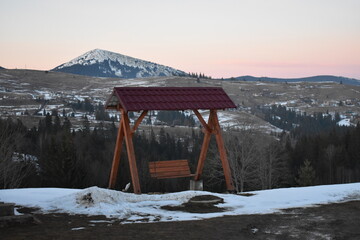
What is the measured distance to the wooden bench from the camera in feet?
58.6

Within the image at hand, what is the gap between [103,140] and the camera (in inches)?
3952

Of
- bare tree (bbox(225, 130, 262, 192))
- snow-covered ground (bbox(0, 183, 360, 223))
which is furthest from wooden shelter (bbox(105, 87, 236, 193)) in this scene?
bare tree (bbox(225, 130, 262, 192))

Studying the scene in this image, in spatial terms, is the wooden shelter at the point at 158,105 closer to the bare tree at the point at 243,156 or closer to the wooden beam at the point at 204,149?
the wooden beam at the point at 204,149

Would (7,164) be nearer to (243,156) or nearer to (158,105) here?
(243,156)

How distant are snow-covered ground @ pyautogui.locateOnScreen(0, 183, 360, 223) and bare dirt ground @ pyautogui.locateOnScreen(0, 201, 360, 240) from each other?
77cm

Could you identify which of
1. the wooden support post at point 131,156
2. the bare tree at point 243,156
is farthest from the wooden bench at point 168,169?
the bare tree at point 243,156

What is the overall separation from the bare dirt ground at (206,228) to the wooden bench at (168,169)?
18.4 feet

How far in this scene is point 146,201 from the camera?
586 inches

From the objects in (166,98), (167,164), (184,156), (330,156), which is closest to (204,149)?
(167,164)

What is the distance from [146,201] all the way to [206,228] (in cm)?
417

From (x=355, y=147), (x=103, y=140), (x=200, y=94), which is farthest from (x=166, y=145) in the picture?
(x=200, y=94)

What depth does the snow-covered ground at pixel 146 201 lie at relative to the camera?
13062 millimetres

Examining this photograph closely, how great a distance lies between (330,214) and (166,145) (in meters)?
105

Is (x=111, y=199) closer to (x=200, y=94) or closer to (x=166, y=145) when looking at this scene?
(x=200, y=94)
